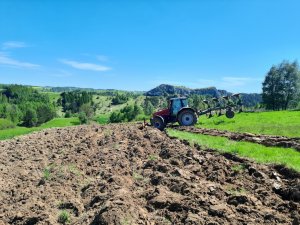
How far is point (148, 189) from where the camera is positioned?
937cm

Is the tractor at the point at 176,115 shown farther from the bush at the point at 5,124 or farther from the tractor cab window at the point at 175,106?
the bush at the point at 5,124

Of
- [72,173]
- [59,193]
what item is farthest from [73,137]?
[59,193]

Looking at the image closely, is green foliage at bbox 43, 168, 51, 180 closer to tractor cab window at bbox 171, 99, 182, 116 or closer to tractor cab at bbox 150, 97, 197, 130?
tractor cab at bbox 150, 97, 197, 130

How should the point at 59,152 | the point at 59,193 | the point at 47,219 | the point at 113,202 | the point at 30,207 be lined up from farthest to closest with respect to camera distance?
the point at 59,152
the point at 59,193
the point at 30,207
the point at 47,219
the point at 113,202

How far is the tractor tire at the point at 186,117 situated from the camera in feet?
81.9

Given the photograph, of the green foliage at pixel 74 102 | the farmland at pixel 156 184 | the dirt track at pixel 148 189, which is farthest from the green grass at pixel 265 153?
the green foliage at pixel 74 102

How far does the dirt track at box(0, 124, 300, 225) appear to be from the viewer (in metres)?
7.48

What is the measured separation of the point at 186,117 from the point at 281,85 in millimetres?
50593

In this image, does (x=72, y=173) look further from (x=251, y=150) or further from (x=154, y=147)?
(x=251, y=150)

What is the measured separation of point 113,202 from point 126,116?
292ft

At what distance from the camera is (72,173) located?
12.0 meters

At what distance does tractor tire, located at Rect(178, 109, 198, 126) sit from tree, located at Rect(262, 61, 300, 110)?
49.8 meters

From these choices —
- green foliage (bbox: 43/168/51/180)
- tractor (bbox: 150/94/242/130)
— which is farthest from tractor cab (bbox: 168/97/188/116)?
green foliage (bbox: 43/168/51/180)

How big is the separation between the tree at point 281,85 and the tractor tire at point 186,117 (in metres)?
49.8
